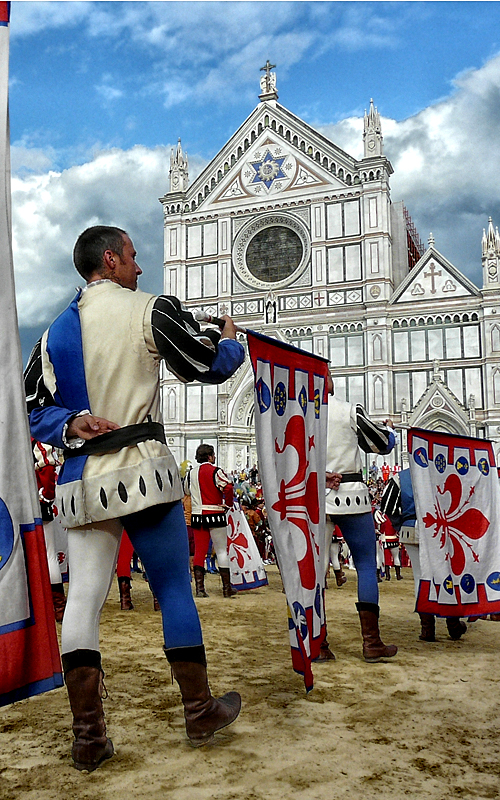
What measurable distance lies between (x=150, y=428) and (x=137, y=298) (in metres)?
0.51

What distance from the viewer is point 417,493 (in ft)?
16.0

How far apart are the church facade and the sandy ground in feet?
63.0

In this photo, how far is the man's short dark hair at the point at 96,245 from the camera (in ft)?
9.12

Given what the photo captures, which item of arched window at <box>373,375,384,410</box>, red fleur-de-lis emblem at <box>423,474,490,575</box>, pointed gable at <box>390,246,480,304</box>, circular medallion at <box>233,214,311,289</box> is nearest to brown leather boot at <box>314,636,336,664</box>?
red fleur-de-lis emblem at <box>423,474,490,575</box>

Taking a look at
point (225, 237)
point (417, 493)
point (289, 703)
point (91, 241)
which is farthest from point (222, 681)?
point (225, 237)

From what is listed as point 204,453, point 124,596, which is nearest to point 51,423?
point 124,596

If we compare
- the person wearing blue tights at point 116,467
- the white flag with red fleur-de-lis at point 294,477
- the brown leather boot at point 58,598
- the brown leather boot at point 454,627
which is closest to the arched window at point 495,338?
the brown leather boot at point 454,627

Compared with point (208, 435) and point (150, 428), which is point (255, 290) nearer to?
point (208, 435)

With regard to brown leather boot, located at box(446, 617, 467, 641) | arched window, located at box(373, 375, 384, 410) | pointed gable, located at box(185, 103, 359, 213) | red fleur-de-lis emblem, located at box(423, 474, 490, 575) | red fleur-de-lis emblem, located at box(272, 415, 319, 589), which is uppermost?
pointed gable, located at box(185, 103, 359, 213)

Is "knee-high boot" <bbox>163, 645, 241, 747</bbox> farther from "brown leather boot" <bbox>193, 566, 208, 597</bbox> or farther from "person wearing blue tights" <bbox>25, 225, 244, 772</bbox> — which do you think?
"brown leather boot" <bbox>193, 566, 208, 597</bbox>

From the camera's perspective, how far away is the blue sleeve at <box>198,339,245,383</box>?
8.70 feet

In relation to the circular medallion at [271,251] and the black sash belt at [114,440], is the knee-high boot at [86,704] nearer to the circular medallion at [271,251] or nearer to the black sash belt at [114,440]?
the black sash belt at [114,440]

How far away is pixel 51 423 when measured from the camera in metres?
2.57

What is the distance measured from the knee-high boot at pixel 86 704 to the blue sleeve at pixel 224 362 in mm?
1124
